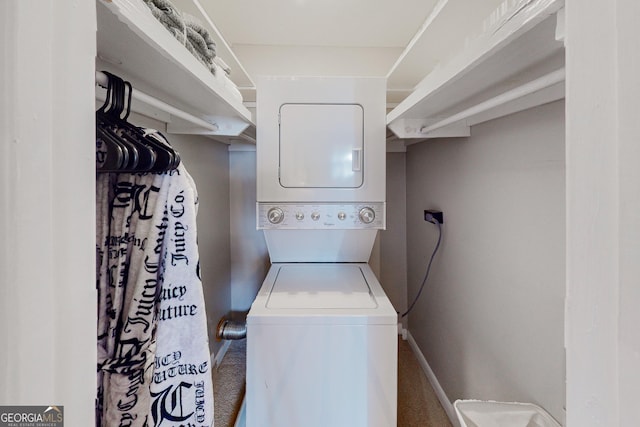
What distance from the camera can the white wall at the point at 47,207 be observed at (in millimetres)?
308

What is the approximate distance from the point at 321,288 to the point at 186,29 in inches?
51.2

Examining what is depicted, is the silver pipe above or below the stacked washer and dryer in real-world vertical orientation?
below

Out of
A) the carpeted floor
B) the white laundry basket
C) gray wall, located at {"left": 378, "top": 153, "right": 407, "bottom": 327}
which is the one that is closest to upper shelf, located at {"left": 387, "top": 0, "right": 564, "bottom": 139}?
the white laundry basket

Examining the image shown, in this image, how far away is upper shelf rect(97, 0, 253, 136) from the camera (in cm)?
62

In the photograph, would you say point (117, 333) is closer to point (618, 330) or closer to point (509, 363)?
point (618, 330)

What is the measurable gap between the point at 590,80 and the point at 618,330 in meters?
0.29

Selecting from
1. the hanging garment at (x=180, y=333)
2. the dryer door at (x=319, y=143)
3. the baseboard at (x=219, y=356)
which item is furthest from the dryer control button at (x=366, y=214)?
the baseboard at (x=219, y=356)

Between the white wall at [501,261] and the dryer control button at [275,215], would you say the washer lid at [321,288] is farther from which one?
the white wall at [501,261]

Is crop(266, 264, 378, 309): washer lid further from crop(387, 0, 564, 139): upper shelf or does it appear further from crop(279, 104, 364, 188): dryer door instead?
crop(387, 0, 564, 139): upper shelf

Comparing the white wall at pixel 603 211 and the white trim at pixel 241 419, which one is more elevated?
the white wall at pixel 603 211

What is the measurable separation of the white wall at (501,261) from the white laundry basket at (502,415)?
0.05m

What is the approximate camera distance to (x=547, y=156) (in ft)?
3.71

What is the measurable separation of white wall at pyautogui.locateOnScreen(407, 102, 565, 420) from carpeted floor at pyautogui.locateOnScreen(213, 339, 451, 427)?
0.53ft

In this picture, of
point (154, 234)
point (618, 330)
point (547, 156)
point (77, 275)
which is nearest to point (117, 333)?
point (154, 234)
